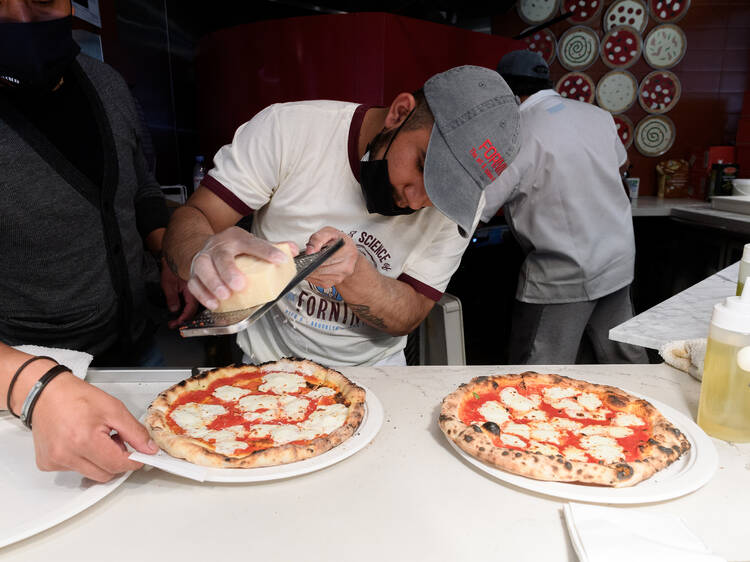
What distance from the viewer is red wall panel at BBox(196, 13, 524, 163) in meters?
3.72

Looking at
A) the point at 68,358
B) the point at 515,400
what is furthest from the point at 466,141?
the point at 68,358

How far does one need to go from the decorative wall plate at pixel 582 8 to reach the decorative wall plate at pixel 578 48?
86mm

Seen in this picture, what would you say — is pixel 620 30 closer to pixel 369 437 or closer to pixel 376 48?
pixel 376 48

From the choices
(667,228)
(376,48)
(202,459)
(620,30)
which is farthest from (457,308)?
(620,30)

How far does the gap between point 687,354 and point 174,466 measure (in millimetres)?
1266

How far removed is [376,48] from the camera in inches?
145

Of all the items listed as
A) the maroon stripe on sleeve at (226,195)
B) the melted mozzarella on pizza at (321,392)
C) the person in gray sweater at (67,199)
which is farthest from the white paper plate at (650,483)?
the person in gray sweater at (67,199)

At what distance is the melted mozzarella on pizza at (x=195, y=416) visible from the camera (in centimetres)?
110

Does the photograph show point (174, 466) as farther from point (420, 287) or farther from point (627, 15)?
point (627, 15)

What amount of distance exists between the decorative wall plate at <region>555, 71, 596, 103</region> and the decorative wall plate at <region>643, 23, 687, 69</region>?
57 cm

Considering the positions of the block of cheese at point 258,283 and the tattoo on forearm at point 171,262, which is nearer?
the block of cheese at point 258,283

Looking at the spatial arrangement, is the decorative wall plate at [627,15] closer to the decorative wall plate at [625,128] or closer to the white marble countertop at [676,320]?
the decorative wall plate at [625,128]

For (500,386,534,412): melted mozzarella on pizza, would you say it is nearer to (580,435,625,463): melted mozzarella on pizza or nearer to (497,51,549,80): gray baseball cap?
(580,435,625,463): melted mozzarella on pizza

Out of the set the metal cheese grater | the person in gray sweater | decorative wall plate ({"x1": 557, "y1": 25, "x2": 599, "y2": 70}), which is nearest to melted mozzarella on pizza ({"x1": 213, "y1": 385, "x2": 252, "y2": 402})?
the metal cheese grater
